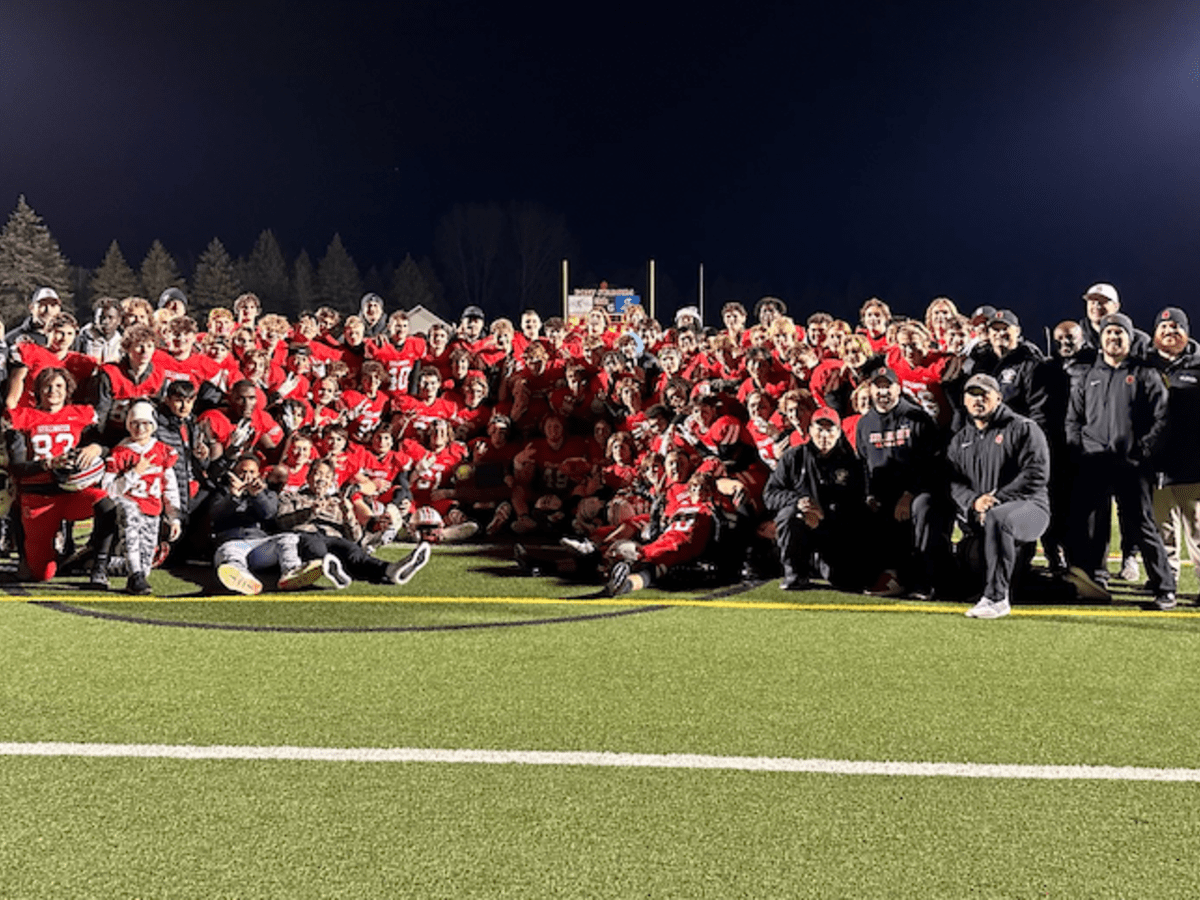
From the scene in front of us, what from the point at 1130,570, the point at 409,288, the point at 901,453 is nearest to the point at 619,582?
the point at 901,453

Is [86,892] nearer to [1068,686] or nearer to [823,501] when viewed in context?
[1068,686]

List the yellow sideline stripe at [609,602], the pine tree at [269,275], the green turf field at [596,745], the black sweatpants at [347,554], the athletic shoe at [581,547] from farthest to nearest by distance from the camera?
1. the pine tree at [269,275]
2. the athletic shoe at [581,547]
3. the black sweatpants at [347,554]
4. the yellow sideline stripe at [609,602]
5. the green turf field at [596,745]

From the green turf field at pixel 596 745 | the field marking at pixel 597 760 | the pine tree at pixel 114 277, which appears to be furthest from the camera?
the pine tree at pixel 114 277

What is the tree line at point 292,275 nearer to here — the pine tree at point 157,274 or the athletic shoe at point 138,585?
the pine tree at point 157,274

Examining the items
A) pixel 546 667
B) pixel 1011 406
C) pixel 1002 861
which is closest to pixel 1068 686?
pixel 1002 861

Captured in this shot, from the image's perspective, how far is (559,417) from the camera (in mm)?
10320

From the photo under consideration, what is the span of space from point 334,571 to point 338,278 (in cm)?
7934

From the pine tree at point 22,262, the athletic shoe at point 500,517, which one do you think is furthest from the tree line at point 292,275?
the athletic shoe at point 500,517

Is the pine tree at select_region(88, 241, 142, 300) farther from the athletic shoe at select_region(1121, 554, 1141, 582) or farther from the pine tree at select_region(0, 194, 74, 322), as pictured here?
the athletic shoe at select_region(1121, 554, 1141, 582)

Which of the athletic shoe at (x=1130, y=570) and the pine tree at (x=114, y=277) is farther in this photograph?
the pine tree at (x=114, y=277)

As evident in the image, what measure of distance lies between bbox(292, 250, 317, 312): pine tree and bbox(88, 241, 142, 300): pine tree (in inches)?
506

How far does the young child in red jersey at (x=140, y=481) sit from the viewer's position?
24.8 feet

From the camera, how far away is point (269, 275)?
81750 millimetres

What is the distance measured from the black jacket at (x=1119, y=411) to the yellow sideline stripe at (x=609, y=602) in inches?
50.2
